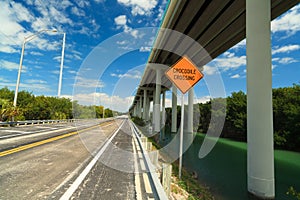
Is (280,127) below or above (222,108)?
below

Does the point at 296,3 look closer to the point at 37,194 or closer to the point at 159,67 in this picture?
the point at 37,194

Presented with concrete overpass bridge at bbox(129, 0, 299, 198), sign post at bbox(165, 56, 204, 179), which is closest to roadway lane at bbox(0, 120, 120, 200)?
sign post at bbox(165, 56, 204, 179)

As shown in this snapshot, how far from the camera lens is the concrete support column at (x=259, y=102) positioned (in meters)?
6.22

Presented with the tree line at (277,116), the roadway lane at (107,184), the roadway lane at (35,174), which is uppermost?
the tree line at (277,116)

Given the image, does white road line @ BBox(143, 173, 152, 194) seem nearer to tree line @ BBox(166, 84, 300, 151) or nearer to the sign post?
the sign post

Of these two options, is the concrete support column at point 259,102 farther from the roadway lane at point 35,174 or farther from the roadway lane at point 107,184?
the roadway lane at point 35,174

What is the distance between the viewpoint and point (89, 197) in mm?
3930

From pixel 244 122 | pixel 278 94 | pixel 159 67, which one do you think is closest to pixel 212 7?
pixel 159 67

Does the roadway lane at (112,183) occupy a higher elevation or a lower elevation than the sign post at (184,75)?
lower

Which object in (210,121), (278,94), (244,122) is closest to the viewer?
(278,94)

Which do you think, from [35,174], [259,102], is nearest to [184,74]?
[259,102]

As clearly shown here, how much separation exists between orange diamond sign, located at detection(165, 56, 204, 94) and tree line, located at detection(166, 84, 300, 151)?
749 inches

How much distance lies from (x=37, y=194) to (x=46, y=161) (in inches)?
117

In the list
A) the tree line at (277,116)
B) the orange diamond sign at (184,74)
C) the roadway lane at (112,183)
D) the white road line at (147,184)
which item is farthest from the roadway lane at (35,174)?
the tree line at (277,116)
